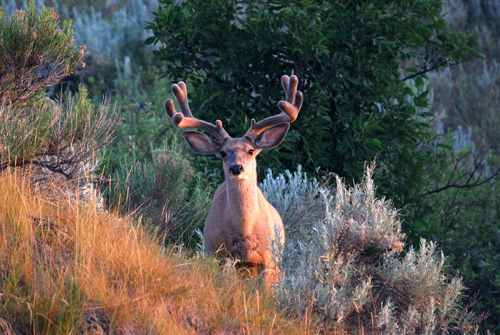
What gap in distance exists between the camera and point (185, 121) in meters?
6.77

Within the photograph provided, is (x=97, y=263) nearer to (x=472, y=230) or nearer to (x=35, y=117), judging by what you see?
(x=35, y=117)

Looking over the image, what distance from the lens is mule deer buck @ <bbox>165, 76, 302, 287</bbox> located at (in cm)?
623

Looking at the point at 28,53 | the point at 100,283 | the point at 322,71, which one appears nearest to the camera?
the point at 100,283

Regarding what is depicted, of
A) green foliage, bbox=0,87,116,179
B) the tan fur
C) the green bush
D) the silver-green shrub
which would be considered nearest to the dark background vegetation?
the tan fur

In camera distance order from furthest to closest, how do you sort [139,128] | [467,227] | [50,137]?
[139,128], [467,227], [50,137]

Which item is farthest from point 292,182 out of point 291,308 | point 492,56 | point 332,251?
point 492,56

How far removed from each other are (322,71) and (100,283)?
191 inches

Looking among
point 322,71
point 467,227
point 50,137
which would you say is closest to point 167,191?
point 322,71

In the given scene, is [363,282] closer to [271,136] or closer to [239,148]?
[239,148]

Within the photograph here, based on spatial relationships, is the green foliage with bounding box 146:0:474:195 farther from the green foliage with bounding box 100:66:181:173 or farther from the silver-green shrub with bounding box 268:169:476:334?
the silver-green shrub with bounding box 268:169:476:334

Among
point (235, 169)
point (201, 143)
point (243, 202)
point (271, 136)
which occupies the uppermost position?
point (271, 136)

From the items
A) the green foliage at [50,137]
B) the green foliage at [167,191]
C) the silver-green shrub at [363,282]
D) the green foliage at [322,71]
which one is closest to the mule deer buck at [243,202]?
the silver-green shrub at [363,282]

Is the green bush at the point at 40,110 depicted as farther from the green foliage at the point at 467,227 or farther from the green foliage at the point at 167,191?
the green foliage at the point at 467,227

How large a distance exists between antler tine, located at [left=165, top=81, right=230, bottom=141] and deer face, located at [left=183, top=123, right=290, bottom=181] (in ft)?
0.28
